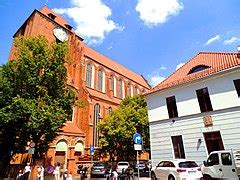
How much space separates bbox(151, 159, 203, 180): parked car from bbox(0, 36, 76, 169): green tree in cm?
1115

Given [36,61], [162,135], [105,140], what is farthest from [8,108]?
[105,140]

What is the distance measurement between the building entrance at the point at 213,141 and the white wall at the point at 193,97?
5.58 feet

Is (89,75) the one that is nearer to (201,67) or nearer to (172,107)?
(172,107)

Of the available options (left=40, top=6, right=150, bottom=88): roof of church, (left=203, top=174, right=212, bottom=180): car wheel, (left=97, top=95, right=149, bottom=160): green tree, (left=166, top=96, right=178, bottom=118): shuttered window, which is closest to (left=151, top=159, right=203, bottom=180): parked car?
(left=203, top=174, right=212, bottom=180): car wheel

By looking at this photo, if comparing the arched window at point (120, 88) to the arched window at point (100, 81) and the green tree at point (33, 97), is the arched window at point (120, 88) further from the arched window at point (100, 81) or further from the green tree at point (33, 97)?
the green tree at point (33, 97)

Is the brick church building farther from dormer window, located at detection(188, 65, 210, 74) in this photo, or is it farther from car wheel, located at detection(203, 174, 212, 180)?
car wheel, located at detection(203, 174, 212, 180)

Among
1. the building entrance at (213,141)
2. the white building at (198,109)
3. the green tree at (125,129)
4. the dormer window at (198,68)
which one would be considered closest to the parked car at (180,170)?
the building entrance at (213,141)

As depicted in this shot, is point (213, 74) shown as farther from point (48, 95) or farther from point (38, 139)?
point (38, 139)

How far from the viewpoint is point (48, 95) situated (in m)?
21.0

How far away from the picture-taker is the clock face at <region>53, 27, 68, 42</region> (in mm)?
40650

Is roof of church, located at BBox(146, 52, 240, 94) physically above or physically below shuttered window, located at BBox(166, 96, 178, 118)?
above

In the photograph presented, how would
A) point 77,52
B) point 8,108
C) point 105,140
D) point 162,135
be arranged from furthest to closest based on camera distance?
point 77,52 < point 105,140 < point 8,108 < point 162,135

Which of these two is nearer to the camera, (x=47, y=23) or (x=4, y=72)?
(x=4, y=72)

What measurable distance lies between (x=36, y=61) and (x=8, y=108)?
5.27 metres
